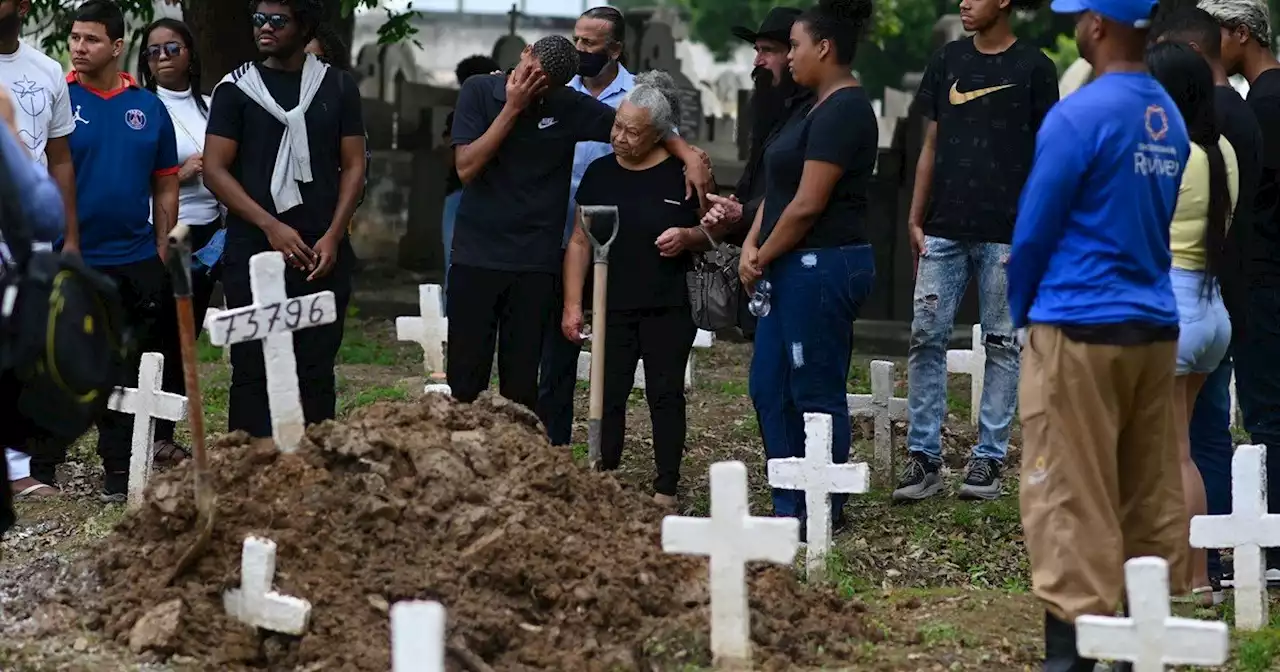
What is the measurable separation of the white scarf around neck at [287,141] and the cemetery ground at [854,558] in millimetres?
1052

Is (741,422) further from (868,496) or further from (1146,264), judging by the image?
(1146,264)

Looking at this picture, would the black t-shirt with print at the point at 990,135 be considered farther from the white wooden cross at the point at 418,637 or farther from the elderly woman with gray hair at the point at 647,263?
the white wooden cross at the point at 418,637

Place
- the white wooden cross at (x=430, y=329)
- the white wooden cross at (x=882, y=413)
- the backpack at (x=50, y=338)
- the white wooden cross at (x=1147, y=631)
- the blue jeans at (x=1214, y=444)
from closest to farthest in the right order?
the white wooden cross at (x=1147, y=631)
the backpack at (x=50, y=338)
the blue jeans at (x=1214, y=444)
the white wooden cross at (x=882, y=413)
the white wooden cross at (x=430, y=329)

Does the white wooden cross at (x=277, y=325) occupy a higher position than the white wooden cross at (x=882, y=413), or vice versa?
the white wooden cross at (x=277, y=325)

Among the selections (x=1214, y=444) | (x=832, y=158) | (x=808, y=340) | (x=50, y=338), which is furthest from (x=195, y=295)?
(x=1214, y=444)

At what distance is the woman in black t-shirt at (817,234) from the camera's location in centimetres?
718

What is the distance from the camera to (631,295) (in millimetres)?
7785

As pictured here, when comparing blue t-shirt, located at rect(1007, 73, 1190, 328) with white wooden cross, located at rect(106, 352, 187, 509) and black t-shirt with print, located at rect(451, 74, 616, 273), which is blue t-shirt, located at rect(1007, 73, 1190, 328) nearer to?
black t-shirt with print, located at rect(451, 74, 616, 273)

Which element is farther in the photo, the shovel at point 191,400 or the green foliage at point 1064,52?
the green foliage at point 1064,52

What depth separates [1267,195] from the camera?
6984mm

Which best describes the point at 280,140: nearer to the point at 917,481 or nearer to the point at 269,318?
the point at 269,318

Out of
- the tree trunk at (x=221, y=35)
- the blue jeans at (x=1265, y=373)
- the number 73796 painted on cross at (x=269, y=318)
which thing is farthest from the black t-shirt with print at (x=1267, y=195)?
the tree trunk at (x=221, y=35)

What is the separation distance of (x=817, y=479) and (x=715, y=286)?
4.36 ft

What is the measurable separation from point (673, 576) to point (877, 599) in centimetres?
90
